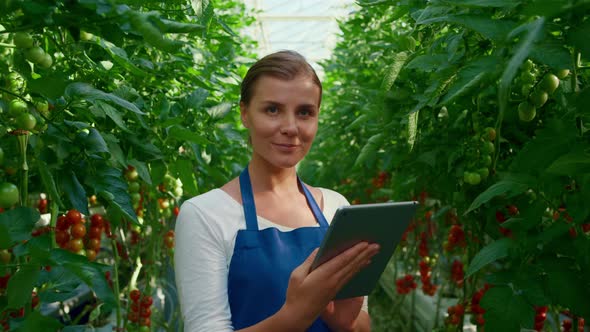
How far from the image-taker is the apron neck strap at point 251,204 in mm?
1136

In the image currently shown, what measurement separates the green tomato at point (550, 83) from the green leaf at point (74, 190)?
2.59ft

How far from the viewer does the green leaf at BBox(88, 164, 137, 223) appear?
3.10ft

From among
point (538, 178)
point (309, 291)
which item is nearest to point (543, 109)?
point (538, 178)

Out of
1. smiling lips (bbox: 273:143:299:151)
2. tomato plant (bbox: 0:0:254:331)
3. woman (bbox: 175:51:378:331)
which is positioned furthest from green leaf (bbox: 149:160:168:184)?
smiling lips (bbox: 273:143:299:151)

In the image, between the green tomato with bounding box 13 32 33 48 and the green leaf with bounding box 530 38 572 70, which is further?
the green tomato with bounding box 13 32 33 48

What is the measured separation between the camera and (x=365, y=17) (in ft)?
7.38

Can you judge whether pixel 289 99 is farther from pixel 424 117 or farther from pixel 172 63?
pixel 172 63

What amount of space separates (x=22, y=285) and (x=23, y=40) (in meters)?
0.34

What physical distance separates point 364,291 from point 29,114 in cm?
67

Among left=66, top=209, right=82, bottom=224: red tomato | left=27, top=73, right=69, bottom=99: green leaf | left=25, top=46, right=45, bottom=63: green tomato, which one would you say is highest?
left=25, top=46, right=45, bottom=63: green tomato

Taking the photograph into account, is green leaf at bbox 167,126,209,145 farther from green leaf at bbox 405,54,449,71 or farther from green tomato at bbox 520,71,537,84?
green tomato at bbox 520,71,537,84

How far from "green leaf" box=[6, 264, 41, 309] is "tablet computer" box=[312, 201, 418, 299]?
415 mm

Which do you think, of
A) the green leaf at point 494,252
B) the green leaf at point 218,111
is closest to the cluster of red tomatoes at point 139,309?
the green leaf at point 218,111

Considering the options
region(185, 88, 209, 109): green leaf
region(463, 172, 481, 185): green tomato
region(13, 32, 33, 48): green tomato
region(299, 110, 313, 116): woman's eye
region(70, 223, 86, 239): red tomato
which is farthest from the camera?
region(185, 88, 209, 109): green leaf
